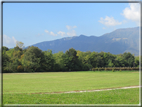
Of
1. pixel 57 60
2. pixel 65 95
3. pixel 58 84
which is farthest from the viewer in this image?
pixel 57 60

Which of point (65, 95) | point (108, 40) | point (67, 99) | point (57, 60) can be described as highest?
point (108, 40)

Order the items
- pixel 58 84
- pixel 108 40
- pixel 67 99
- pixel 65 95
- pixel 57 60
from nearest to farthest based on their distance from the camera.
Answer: pixel 67 99 → pixel 65 95 → pixel 108 40 → pixel 58 84 → pixel 57 60

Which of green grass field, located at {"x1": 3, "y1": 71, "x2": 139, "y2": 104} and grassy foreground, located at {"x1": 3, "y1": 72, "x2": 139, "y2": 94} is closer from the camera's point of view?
green grass field, located at {"x1": 3, "y1": 71, "x2": 139, "y2": 104}

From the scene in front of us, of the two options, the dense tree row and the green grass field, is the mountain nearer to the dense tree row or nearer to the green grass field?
the green grass field

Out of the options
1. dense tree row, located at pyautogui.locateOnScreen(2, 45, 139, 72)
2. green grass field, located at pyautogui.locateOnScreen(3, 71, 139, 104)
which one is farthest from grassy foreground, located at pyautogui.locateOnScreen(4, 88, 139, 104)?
dense tree row, located at pyautogui.locateOnScreen(2, 45, 139, 72)

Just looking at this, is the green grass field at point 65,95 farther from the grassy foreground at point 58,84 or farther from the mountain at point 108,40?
the mountain at point 108,40

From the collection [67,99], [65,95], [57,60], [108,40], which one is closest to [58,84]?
[108,40]

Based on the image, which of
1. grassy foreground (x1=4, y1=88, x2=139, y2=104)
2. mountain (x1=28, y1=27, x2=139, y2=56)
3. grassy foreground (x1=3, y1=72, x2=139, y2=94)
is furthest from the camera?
grassy foreground (x1=3, y1=72, x2=139, y2=94)

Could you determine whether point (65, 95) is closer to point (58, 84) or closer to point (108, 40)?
→ point (58, 84)

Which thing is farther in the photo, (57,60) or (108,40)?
(57,60)

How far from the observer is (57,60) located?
60.3 metres

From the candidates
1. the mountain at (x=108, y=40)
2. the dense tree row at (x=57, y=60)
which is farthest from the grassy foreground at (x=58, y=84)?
the dense tree row at (x=57, y=60)

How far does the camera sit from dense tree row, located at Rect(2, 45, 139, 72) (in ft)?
159

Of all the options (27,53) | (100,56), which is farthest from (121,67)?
(27,53)
